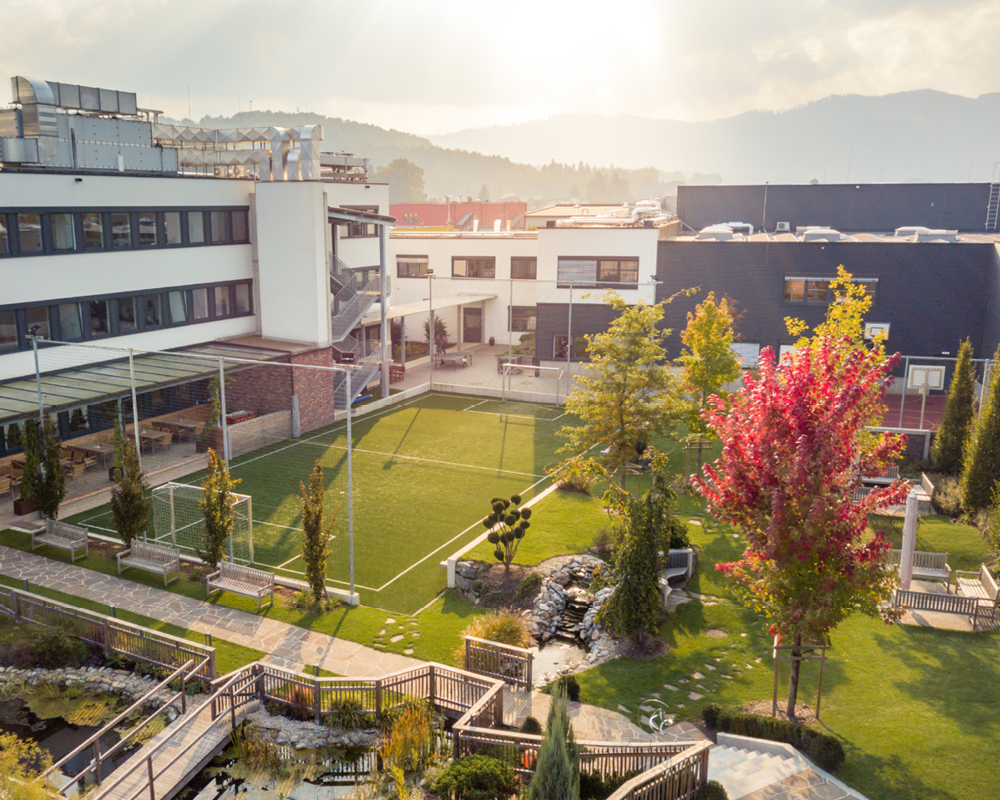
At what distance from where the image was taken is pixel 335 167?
1620 inches

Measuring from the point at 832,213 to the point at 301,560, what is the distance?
5246 centimetres

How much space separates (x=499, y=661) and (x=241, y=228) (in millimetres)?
23654

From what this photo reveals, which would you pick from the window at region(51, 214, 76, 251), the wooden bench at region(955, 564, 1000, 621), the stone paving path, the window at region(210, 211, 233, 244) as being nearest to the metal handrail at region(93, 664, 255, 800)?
the stone paving path

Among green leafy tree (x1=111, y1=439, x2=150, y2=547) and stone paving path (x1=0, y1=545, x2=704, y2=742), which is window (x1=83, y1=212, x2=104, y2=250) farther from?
stone paving path (x1=0, y1=545, x2=704, y2=742)

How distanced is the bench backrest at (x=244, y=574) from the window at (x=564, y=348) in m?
25.6

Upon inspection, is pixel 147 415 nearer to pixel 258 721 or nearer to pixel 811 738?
pixel 258 721

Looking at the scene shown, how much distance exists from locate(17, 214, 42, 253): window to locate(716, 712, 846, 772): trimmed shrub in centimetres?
2350

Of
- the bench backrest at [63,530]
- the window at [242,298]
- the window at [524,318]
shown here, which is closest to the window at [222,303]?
the window at [242,298]

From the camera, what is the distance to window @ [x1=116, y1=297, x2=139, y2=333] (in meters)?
28.2

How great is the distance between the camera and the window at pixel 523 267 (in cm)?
4978

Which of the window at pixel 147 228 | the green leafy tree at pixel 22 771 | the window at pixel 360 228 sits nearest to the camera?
the green leafy tree at pixel 22 771

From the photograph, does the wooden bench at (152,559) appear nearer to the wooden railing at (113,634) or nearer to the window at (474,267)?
the wooden railing at (113,634)

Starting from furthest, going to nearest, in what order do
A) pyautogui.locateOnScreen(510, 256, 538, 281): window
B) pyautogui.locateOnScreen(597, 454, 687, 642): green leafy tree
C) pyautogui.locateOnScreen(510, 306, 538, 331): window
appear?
pyautogui.locateOnScreen(510, 306, 538, 331): window < pyautogui.locateOnScreen(510, 256, 538, 281): window < pyautogui.locateOnScreen(597, 454, 687, 642): green leafy tree

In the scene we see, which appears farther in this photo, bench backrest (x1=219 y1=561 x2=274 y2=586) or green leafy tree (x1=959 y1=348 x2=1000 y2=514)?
green leafy tree (x1=959 y1=348 x2=1000 y2=514)
